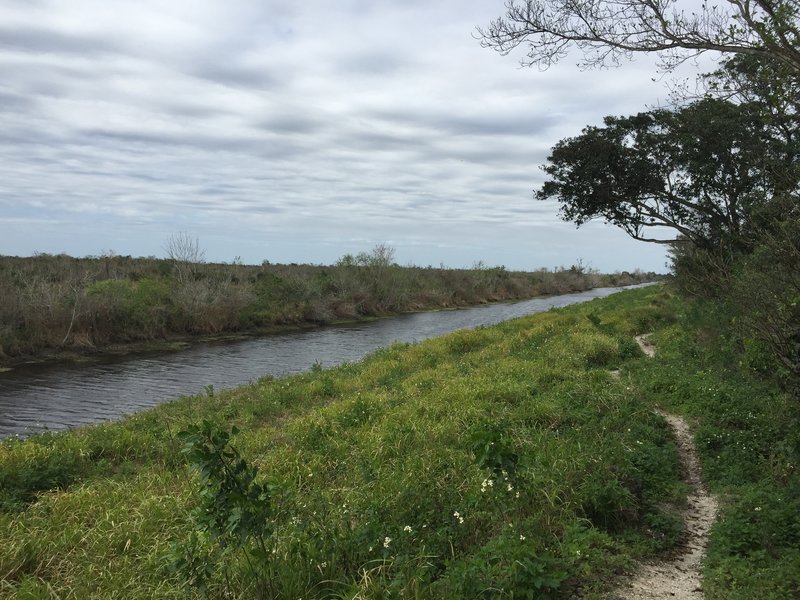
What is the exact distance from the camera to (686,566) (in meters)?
4.18

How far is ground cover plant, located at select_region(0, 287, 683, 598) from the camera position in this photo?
3.81 metres

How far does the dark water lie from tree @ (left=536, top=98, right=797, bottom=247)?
34.2 feet

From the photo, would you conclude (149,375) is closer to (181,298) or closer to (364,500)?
(181,298)

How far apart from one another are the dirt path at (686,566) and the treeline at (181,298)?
74.1ft

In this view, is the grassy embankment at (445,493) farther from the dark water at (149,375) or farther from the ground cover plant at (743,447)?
the dark water at (149,375)

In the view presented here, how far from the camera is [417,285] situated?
48.4 meters

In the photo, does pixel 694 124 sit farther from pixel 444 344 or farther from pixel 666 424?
pixel 666 424

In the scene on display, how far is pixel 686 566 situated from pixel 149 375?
17824 millimetres

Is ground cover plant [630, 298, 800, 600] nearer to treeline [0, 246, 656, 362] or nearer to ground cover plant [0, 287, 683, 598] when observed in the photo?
ground cover plant [0, 287, 683, 598]

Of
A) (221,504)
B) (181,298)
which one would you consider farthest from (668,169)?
(181,298)

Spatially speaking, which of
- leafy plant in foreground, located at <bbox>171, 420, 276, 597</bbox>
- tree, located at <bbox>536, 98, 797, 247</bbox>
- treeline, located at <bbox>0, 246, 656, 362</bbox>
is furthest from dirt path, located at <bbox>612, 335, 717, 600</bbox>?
treeline, located at <bbox>0, 246, 656, 362</bbox>

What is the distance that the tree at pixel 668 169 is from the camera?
14.1m

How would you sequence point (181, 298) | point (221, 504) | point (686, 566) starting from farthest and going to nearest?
point (181, 298) < point (686, 566) < point (221, 504)

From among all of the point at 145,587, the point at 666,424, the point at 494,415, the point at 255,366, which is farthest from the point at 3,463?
the point at 255,366
